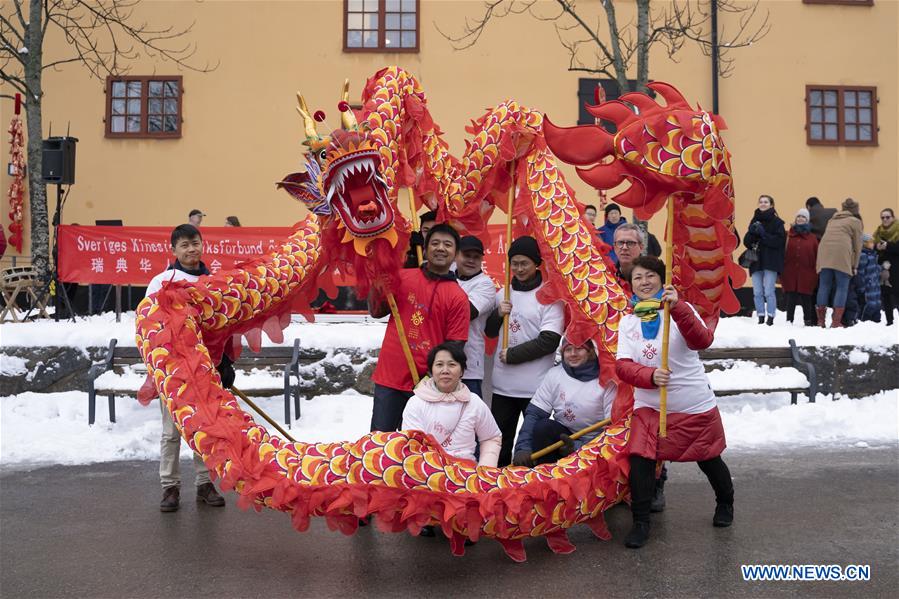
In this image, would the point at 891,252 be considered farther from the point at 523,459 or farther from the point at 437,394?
the point at 437,394

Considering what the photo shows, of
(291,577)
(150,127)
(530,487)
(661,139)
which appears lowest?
(291,577)

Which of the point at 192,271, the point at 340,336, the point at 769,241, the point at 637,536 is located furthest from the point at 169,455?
the point at 769,241

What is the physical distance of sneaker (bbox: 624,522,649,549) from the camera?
472 centimetres

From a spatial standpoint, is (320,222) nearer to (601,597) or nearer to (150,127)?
(601,597)

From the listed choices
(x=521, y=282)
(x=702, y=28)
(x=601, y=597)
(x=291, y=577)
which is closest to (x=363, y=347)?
(x=521, y=282)

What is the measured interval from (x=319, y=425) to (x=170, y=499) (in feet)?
8.05

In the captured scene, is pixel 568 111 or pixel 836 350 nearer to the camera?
pixel 836 350

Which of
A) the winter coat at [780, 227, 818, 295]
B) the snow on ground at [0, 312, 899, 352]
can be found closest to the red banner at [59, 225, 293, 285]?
the snow on ground at [0, 312, 899, 352]

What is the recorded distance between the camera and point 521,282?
5.52 metres

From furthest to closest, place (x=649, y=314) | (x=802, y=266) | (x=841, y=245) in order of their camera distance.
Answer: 1. (x=802, y=266)
2. (x=841, y=245)
3. (x=649, y=314)

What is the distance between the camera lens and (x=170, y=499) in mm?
5562

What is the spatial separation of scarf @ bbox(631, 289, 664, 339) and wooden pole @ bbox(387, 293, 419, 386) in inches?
47.7

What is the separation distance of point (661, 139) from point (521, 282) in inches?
49.6

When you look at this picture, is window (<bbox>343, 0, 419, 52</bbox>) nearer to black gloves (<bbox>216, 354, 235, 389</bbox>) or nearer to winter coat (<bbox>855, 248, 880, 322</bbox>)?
winter coat (<bbox>855, 248, 880, 322</bbox>)
